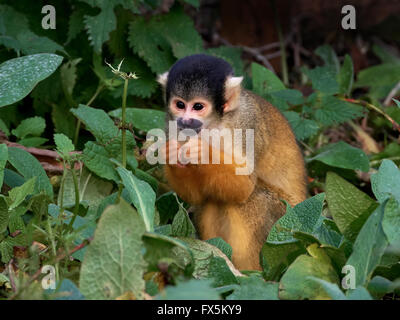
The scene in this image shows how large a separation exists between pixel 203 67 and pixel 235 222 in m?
0.87

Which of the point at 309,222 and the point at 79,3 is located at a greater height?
the point at 79,3

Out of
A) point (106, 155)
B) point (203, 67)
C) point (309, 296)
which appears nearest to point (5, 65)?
point (106, 155)

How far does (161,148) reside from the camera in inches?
118

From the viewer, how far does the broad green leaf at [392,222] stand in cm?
200

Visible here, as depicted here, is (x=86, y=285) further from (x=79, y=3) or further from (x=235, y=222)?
(x=79, y=3)

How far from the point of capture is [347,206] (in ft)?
7.70

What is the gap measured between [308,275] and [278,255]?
0.73 ft

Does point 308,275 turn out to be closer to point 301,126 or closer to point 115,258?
point 115,258

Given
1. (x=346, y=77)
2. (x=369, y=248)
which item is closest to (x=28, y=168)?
(x=369, y=248)

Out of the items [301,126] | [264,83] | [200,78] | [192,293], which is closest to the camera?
[192,293]

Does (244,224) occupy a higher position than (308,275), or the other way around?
(308,275)

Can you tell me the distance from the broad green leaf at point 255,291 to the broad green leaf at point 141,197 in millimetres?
414

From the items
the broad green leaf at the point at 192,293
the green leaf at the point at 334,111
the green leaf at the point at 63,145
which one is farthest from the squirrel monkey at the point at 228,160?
the broad green leaf at the point at 192,293

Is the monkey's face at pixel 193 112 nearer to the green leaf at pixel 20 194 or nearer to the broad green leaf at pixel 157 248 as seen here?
the green leaf at pixel 20 194
